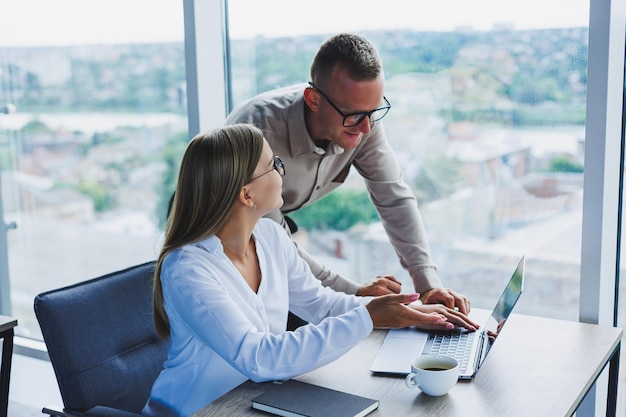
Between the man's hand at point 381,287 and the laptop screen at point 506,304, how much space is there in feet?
0.95

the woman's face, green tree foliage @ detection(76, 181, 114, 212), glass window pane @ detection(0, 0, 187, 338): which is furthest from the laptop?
green tree foliage @ detection(76, 181, 114, 212)

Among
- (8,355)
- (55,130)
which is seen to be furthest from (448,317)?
(55,130)

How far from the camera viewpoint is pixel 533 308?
95.6 inches

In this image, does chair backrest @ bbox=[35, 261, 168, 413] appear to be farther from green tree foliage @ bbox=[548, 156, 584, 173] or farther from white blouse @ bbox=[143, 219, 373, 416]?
green tree foliage @ bbox=[548, 156, 584, 173]

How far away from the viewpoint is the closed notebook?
1.40 m

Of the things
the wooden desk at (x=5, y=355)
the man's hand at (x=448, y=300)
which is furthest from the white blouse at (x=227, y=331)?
the wooden desk at (x=5, y=355)

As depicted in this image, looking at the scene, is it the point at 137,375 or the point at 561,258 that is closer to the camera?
the point at 137,375

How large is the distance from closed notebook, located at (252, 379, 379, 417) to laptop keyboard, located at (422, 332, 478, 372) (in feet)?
0.99

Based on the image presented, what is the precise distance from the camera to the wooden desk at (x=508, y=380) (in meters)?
1.48

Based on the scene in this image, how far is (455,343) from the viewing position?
178 centimetres

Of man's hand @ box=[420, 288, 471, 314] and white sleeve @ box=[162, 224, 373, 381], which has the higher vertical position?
white sleeve @ box=[162, 224, 373, 381]

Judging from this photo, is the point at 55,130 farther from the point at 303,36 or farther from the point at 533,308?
the point at 533,308

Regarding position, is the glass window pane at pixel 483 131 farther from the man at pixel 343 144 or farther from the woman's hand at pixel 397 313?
the woman's hand at pixel 397 313

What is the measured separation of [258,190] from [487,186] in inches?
39.5
